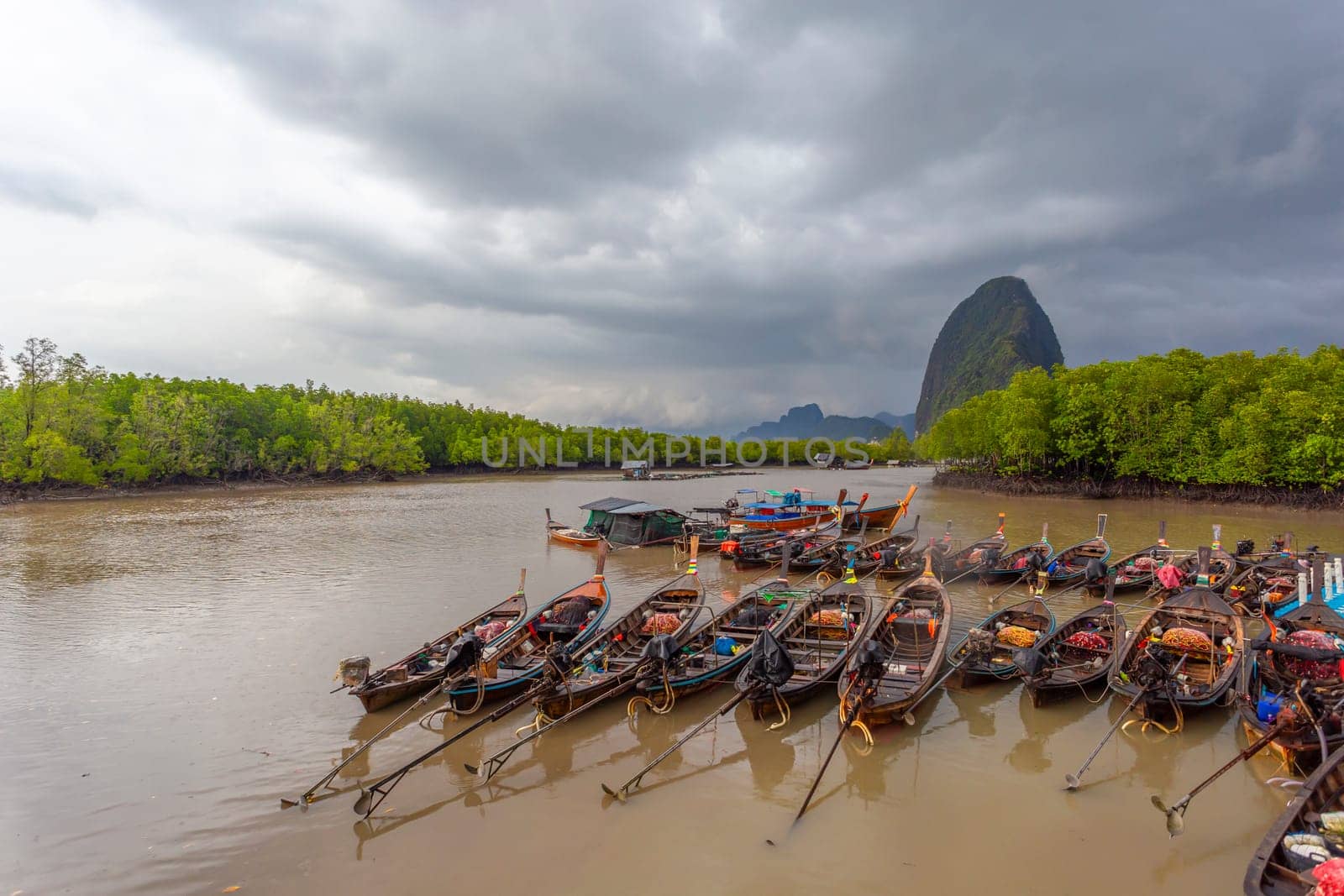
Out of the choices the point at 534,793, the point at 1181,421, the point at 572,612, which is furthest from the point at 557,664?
the point at 1181,421

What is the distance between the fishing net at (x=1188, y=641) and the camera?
12141 mm

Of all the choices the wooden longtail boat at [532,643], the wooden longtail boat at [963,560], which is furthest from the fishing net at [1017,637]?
the wooden longtail boat at [532,643]

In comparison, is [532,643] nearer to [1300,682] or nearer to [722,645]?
[722,645]

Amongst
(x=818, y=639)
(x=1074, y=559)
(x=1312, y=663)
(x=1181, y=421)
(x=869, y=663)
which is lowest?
(x=818, y=639)

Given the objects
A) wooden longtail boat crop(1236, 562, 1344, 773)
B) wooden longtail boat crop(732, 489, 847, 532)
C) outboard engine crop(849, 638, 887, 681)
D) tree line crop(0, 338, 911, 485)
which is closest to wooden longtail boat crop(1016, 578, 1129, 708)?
wooden longtail boat crop(1236, 562, 1344, 773)

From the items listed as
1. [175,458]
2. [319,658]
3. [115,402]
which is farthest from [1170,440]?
[115,402]

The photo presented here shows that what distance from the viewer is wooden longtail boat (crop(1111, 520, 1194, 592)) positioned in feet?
67.2

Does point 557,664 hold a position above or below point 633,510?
below

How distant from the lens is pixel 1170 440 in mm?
45594

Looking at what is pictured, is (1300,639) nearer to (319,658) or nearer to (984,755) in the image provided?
(984,755)

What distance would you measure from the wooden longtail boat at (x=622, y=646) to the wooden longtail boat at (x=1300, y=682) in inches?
351

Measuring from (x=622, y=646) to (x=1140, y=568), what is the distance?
18.2m

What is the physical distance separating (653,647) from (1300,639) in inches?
458

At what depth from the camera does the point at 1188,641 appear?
12258 mm
